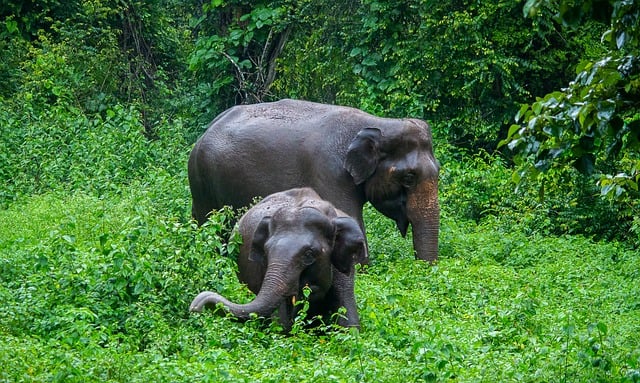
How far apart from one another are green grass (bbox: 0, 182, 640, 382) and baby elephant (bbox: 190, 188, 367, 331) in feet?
0.62

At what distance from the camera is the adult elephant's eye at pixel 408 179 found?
493 inches

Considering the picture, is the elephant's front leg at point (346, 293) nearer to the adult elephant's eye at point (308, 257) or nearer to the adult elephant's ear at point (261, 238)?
the adult elephant's eye at point (308, 257)

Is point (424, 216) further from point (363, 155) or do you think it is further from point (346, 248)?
point (346, 248)

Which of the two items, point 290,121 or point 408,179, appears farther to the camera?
point 290,121

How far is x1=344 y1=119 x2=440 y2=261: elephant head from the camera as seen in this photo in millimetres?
12516

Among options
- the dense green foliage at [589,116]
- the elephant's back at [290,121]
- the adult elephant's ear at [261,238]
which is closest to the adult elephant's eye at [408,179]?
the elephant's back at [290,121]

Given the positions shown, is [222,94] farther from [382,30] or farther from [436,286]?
[436,286]

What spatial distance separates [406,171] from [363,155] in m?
0.44

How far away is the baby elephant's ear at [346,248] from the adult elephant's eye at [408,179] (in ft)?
9.45

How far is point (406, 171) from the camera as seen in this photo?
41.1ft

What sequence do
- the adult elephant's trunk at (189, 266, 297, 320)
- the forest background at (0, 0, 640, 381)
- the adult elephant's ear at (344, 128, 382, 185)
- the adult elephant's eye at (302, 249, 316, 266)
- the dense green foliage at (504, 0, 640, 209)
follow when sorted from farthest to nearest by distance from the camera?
the adult elephant's ear at (344, 128, 382, 185) → the adult elephant's eye at (302, 249, 316, 266) → the adult elephant's trunk at (189, 266, 297, 320) → the forest background at (0, 0, 640, 381) → the dense green foliage at (504, 0, 640, 209)

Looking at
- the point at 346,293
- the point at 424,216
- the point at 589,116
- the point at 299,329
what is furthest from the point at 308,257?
the point at 424,216

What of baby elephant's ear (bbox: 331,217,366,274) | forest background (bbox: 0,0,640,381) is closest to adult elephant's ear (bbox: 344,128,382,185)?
forest background (bbox: 0,0,640,381)

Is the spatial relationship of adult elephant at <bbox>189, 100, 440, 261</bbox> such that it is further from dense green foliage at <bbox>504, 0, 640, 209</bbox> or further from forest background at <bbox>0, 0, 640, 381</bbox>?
dense green foliage at <bbox>504, 0, 640, 209</bbox>
